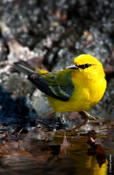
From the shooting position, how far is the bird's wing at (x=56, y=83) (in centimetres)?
489

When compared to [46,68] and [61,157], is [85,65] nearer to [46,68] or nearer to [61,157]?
[61,157]

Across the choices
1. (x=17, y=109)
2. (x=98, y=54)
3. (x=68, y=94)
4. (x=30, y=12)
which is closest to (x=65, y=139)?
(x=68, y=94)

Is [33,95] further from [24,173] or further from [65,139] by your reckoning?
[24,173]

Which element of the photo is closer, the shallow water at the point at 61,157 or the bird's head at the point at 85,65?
the shallow water at the point at 61,157

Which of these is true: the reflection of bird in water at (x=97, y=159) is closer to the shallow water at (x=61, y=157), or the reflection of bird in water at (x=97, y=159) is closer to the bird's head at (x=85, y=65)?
the shallow water at (x=61, y=157)

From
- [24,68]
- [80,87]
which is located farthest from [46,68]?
[80,87]

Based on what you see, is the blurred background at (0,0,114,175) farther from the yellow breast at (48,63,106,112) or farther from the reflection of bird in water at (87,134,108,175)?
the yellow breast at (48,63,106,112)

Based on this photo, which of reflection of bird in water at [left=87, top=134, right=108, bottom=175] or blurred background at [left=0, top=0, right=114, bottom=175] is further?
blurred background at [left=0, top=0, right=114, bottom=175]

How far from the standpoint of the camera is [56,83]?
531 centimetres

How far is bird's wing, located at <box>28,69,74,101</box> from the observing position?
489 centimetres

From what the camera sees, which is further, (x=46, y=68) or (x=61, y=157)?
(x=46, y=68)

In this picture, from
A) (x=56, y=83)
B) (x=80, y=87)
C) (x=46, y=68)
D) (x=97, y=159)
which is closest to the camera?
(x=97, y=159)

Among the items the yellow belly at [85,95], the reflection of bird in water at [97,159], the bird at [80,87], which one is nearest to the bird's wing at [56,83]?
the bird at [80,87]

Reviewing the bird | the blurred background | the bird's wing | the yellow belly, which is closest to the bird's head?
the bird
